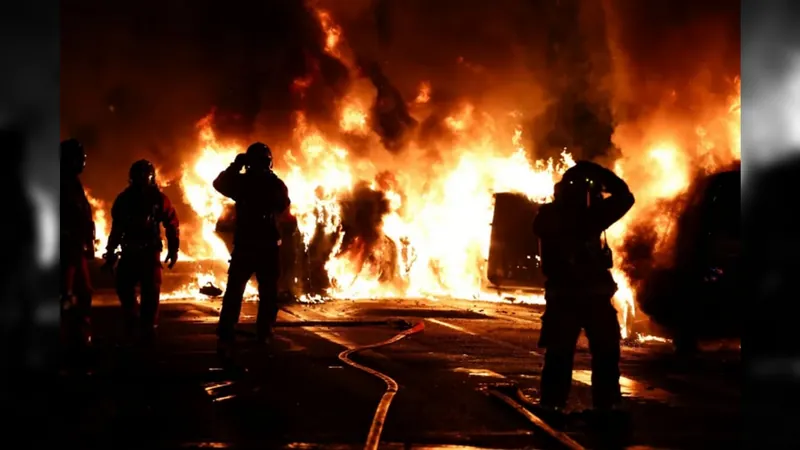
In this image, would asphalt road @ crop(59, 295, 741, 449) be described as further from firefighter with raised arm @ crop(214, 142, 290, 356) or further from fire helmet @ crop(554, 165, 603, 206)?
fire helmet @ crop(554, 165, 603, 206)

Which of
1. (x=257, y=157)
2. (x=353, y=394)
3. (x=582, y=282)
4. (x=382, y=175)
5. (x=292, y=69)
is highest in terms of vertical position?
(x=292, y=69)

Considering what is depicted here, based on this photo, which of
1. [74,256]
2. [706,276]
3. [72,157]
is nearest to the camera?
[74,256]

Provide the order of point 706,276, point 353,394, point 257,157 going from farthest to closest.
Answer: point 706,276 → point 257,157 → point 353,394

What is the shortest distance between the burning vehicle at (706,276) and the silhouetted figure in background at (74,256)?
266 inches

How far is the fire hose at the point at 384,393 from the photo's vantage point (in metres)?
6.22

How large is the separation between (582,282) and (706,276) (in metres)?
4.63

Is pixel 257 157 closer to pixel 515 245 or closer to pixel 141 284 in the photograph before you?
pixel 141 284

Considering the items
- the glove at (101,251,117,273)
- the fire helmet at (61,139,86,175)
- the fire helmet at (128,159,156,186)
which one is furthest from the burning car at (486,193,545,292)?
the fire helmet at (61,139,86,175)

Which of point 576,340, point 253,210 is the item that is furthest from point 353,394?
point 253,210

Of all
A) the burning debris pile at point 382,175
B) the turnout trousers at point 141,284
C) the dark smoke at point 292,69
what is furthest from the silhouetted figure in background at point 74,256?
the dark smoke at point 292,69

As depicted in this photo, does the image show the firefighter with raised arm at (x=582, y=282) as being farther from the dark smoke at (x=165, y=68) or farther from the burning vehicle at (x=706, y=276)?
the dark smoke at (x=165, y=68)

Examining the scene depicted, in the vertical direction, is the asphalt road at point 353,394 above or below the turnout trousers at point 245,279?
below

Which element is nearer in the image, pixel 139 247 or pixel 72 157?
pixel 72 157

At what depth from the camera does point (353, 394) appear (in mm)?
7926
